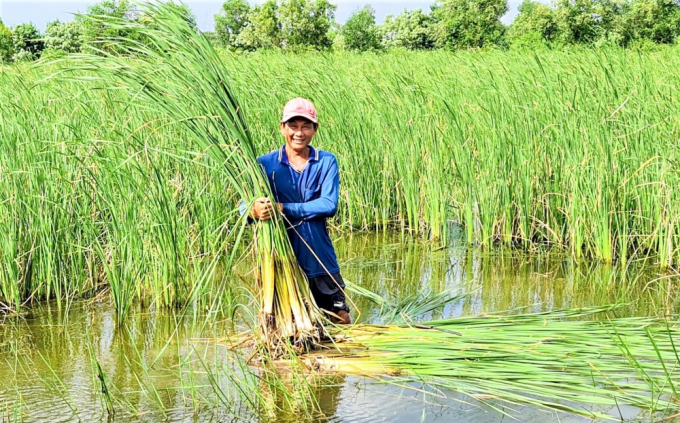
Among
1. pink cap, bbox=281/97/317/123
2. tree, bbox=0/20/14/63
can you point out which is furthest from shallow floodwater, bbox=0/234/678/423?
tree, bbox=0/20/14/63

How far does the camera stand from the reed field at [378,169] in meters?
4.38

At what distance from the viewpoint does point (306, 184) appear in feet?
12.2

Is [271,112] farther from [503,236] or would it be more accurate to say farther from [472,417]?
[472,417]

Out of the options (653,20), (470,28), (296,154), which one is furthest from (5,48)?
(653,20)

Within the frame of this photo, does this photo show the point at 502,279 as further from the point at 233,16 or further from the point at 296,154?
the point at 233,16

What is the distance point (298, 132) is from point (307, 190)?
29 centimetres

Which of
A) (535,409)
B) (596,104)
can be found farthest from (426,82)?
(535,409)

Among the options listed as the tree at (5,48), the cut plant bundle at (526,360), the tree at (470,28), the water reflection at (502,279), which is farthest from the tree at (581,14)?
the cut plant bundle at (526,360)

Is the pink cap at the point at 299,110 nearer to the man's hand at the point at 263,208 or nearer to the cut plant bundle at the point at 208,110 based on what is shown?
the cut plant bundle at the point at 208,110

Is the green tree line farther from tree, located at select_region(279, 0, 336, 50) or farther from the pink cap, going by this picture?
the pink cap

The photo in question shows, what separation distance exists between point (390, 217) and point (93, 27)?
4.13m

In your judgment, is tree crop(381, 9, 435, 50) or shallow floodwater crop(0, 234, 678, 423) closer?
shallow floodwater crop(0, 234, 678, 423)

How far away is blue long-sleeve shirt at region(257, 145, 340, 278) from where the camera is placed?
368 cm

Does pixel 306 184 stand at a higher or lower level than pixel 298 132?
lower
